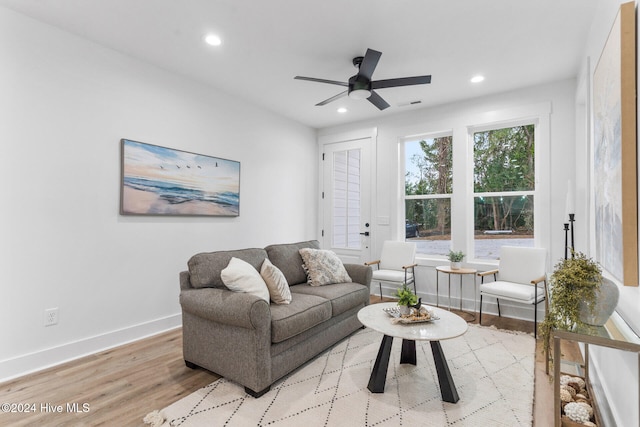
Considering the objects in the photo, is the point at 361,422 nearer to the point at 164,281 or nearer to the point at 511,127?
the point at 164,281

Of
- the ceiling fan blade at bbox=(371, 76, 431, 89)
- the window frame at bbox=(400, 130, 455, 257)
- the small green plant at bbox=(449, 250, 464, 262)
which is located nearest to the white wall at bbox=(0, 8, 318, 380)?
the ceiling fan blade at bbox=(371, 76, 431, 89)

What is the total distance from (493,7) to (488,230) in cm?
264

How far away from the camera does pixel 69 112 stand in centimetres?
271

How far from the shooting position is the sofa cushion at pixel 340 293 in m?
2.85

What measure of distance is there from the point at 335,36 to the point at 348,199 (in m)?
2.85

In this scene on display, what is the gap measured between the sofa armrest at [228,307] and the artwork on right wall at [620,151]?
6.26 ft

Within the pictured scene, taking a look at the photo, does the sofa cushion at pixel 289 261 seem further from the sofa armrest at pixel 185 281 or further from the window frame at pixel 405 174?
the window frame at pixel 405 174

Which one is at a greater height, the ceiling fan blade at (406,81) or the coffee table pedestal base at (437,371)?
the ceiling fan blade at (406,81)

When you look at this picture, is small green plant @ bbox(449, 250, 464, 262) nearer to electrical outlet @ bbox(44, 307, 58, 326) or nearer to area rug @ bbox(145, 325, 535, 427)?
area rug @ bbox(145, 325, 535, 427)

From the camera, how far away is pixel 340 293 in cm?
300

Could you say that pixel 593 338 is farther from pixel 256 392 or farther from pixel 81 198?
pixel 81 198

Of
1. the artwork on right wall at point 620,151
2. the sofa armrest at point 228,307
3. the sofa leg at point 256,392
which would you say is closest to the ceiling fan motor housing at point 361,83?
the artwork on right wall at point 620,151

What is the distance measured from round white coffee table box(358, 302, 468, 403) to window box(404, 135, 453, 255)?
7.37 ft

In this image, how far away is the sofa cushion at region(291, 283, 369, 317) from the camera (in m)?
2.85
